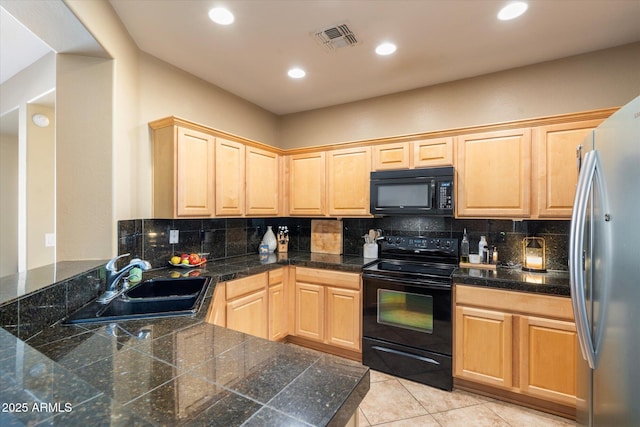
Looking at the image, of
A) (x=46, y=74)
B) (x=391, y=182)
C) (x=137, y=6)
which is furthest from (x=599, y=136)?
(x=46, y=74)

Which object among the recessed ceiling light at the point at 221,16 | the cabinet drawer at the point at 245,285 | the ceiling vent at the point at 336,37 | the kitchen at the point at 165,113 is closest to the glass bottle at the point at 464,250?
the kitchen at the point at 165,113

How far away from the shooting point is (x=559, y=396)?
199 cm

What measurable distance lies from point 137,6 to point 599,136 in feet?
8.83

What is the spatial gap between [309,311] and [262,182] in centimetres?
144

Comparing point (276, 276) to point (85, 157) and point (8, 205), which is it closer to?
point (85, 157)

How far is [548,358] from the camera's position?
6.63ft

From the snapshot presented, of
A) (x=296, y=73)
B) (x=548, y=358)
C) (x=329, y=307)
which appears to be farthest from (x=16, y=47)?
(x=548, y=358)

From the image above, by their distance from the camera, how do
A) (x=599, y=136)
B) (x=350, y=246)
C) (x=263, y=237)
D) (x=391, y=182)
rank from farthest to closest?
(x=263, y=237) → (x=350, y=246) → (x=391, y=182) → (x=599, y=136)

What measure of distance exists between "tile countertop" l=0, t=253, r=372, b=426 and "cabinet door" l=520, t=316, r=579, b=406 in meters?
1.78

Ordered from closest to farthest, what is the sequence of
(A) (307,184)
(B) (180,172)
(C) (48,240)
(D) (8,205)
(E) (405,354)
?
(B) (180,172) < (E) (405,354) < (C) (48,240) < (A) (307,184) < (D) (8,205)

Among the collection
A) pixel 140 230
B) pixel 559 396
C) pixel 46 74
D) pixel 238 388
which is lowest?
pixel 559 396

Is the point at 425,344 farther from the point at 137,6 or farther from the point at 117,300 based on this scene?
the point at 137,6

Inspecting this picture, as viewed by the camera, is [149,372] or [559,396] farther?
[559,396]

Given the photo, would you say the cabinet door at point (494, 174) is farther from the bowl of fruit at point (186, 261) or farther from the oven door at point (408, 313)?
the bowl of fruit at point (186, 261)
